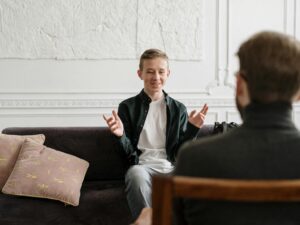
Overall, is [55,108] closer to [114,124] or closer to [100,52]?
[100,52]

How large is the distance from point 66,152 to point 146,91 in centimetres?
64

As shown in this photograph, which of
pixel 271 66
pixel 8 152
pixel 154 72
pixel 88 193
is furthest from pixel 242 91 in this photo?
pixel 8 152

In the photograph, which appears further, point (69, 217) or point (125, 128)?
point (125, 128)

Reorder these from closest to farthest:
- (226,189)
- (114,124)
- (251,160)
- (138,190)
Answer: (226,189) → (251,160) → (138,190) → (114,124)

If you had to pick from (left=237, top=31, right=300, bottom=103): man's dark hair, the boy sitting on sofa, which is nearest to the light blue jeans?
the boy sitting on sofa

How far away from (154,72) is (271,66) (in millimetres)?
1538

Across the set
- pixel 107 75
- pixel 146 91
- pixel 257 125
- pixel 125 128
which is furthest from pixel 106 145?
pixel 257 125

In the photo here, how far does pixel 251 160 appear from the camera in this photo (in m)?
0.85

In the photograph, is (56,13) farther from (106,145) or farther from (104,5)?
(106,145)

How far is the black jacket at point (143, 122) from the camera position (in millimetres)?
2375

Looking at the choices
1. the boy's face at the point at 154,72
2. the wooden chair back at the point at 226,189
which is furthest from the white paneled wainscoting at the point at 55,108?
the wooden chair back at the point at 226,189

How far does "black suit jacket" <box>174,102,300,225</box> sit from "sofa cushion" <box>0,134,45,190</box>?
1698 millimetres

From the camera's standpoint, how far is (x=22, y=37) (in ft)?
11.5

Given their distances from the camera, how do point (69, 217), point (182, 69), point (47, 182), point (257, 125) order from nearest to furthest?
point (257, 125)
point (69, 217)
point (47, 182)
point (182, 69)
